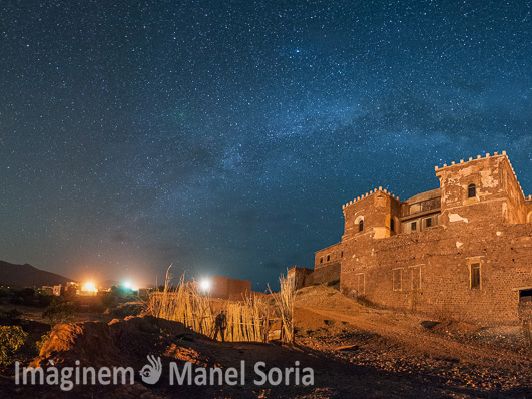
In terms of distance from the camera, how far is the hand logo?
7.43 metres

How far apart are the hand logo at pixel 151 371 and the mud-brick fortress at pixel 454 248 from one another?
17.2m

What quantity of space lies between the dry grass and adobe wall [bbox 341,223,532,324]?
1195 centimetres

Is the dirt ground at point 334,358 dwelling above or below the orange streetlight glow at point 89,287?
below

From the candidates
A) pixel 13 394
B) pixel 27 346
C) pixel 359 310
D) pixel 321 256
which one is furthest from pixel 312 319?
pixel 321 256

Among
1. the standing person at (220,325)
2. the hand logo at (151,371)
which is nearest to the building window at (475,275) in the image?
the standing person at (220,325)

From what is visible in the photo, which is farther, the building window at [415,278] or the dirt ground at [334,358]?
the building window at [415,278]

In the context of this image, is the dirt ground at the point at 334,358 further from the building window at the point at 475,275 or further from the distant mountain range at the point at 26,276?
the distant mountain range at the point at 26,276

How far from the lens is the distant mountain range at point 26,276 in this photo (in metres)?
55.7

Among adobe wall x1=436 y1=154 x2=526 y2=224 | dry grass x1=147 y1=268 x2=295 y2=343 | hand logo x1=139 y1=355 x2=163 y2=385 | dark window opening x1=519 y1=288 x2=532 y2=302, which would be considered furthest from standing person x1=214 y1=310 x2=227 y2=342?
adobe wall x1=436 y1=154 x2=526 y2=224

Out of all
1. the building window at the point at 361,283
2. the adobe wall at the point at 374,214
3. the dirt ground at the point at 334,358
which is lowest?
the dirt ground at the point at 334,358

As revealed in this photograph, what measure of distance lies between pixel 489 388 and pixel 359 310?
15.1 meters

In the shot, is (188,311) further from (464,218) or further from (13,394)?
(464,218)

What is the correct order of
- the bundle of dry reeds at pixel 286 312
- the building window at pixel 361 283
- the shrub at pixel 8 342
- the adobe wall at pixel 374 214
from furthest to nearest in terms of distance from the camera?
the adobe wall at pixel 374 214 < the building window at pixel 361 283 < the bundle of dry reeds at pixel 286 312 < the shrub at pixel 8 342

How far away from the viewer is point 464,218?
21.9 meters
